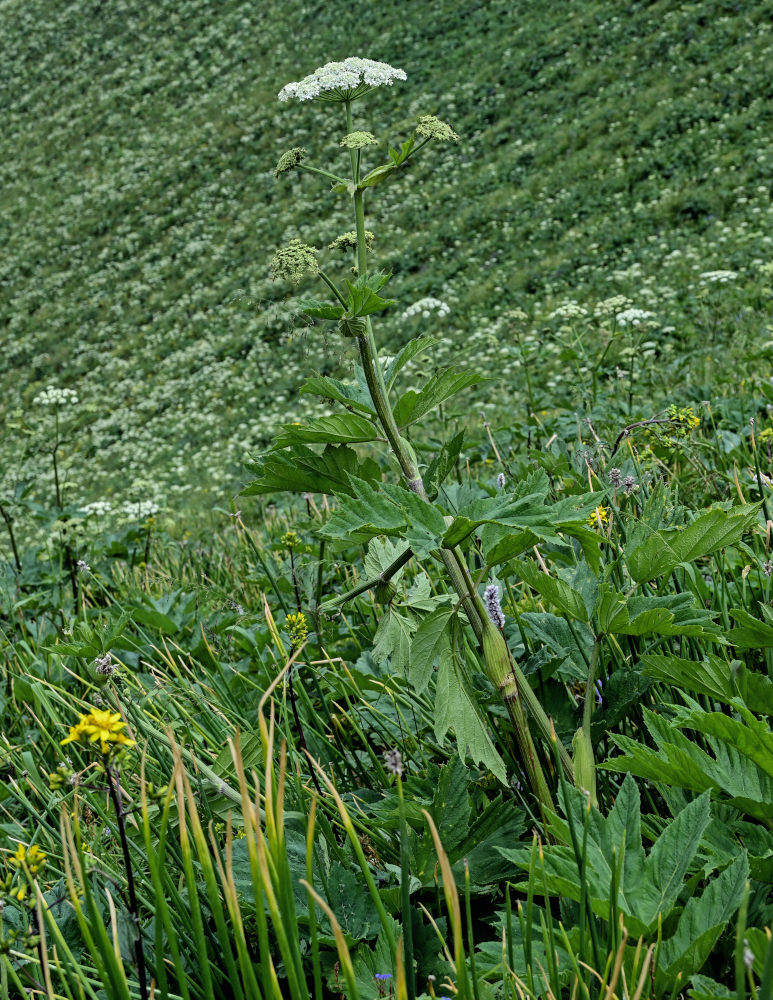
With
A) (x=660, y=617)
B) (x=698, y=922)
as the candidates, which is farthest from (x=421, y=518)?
(x=698, y=922)

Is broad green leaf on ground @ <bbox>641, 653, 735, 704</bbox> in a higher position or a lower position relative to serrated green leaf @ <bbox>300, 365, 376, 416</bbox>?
lower

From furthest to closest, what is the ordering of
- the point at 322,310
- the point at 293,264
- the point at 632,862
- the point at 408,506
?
the point at 293,264, the point at 322,310, the point at 408,506, the point at 632,862

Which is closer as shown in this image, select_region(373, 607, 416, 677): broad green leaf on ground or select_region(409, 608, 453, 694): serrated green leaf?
select_region(409, 608, 453, 694): serrated green leaf

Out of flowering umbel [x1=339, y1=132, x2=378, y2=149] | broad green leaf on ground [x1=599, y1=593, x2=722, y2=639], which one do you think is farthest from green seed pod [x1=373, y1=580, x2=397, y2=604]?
flowering umbel [x1=339, y1=132, x2=378, y2=149]

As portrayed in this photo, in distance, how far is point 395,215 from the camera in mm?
17516

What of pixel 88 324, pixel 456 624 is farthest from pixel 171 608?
pixel 88 324

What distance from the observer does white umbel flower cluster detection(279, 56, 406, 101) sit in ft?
4.97

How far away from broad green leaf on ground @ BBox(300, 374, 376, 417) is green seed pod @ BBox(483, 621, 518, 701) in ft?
1.41

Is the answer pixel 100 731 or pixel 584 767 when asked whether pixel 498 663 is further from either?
pixel 100 731

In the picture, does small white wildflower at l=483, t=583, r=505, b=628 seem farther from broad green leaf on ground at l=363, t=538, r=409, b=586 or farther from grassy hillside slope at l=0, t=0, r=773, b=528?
grassy hillside slope at l=0, t=0, r=773, b=528

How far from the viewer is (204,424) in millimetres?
13547

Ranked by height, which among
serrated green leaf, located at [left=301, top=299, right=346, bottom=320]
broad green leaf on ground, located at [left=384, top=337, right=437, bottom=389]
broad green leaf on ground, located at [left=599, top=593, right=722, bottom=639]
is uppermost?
serrated green leaf, located at [left=301, top=299, right=346, bottom=320]

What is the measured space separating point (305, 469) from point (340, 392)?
5.8 inches

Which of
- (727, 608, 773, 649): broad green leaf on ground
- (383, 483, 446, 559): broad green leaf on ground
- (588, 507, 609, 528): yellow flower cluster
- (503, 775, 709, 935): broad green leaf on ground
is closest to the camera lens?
(503, 775, 709, 935): broad green leaf on ground
